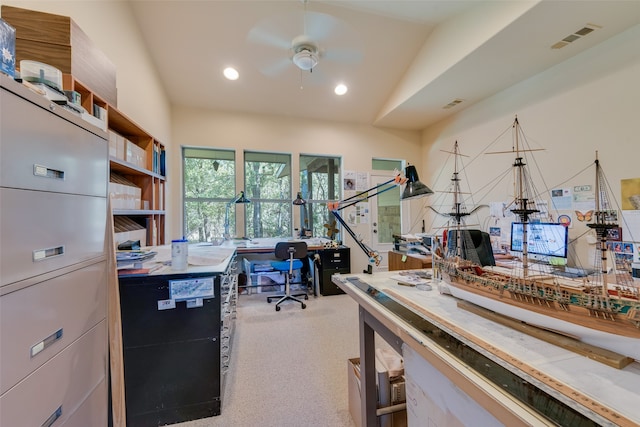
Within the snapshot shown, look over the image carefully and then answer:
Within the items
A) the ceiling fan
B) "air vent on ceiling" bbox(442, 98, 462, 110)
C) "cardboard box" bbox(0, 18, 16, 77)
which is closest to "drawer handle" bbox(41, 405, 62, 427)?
"cardboard box" bbox(0, 18, 16, 77)

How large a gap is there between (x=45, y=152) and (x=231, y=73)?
120 inches

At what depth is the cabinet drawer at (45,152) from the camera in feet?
2.50

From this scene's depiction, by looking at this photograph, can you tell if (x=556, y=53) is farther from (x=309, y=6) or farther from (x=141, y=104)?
(x=141, y=104)

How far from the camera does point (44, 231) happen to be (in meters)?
0.90

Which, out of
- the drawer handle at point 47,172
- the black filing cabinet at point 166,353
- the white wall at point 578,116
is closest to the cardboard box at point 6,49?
the drawer handle at point 47,172

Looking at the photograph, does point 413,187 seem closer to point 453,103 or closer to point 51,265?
point 51,265

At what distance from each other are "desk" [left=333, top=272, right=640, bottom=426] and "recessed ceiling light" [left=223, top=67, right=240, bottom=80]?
3590mm

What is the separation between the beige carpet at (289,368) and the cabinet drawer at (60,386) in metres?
0.66

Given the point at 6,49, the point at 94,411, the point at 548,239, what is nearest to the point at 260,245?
the point at 94,411

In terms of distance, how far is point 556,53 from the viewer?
8.27 feet

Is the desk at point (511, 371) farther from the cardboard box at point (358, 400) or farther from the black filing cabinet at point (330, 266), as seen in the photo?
the black filing cabinet at point (330, 266)

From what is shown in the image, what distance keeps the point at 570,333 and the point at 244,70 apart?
3983mm

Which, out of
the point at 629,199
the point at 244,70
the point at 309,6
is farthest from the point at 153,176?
the point at 629,199

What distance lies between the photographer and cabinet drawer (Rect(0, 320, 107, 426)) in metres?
0.79
